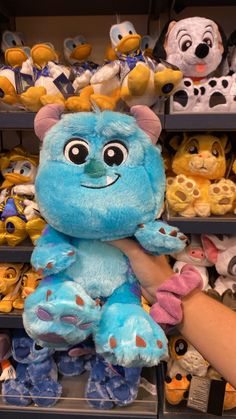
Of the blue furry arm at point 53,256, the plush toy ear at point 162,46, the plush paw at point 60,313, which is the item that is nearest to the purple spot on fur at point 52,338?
the plush paw at point 60,313

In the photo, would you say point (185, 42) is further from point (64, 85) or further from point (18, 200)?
point (18, 200)

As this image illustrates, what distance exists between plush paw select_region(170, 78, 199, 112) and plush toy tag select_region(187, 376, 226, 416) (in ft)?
2.88

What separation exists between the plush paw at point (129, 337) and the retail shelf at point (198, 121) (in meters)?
0.70

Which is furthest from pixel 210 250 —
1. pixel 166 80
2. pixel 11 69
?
pixel 11 69

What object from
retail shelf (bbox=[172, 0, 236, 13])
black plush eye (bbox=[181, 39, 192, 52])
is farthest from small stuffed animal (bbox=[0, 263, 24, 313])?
retail shelf (bbox=[172, 0, 236, 13])

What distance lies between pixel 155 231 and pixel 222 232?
0.69m

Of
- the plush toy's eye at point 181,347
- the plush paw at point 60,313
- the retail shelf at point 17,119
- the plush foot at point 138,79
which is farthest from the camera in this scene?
the plush toy's eye at point 181,347

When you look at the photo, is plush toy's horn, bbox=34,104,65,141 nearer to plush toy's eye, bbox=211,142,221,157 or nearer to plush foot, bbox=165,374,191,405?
plush toy's eye, bbox=211,142,221,157

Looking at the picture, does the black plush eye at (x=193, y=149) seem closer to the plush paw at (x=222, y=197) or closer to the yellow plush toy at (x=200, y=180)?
the yellow plush toy at (x=200, y=180)

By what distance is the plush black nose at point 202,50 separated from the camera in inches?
48.4

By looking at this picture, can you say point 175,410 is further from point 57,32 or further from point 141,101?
point 57,32

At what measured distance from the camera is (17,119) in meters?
1.21

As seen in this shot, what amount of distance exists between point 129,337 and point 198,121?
2.61 ft

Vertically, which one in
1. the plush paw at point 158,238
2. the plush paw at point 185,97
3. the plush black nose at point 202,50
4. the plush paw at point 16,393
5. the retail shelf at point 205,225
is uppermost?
the plush black nose at point 202,50
